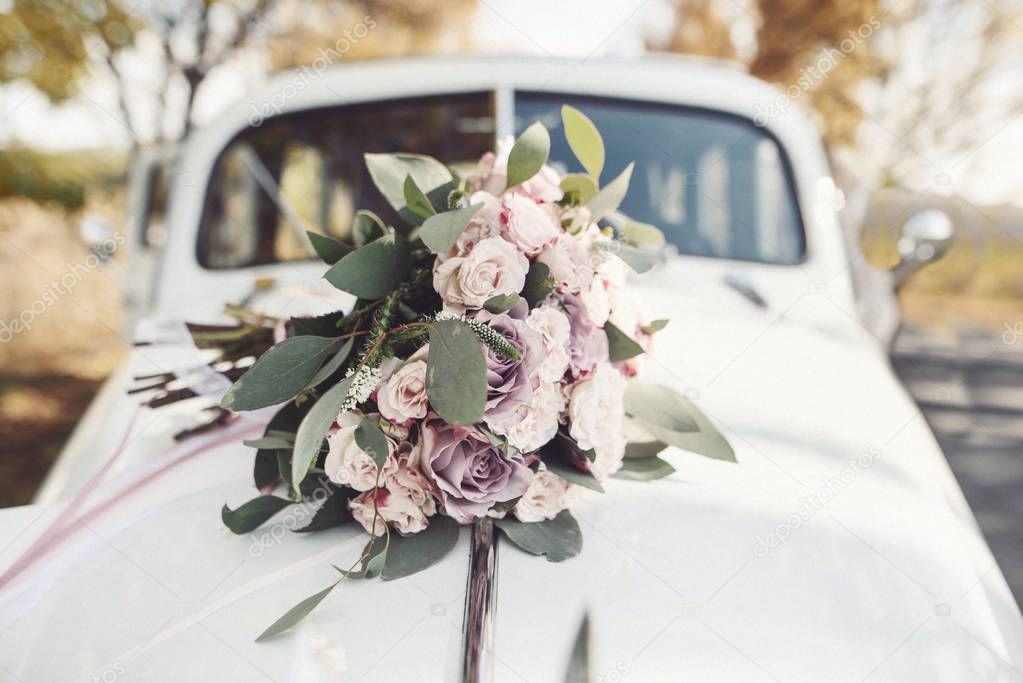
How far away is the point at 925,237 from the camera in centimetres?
215

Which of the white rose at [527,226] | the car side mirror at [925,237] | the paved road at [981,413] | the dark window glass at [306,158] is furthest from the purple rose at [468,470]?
the paved road at [981,413]

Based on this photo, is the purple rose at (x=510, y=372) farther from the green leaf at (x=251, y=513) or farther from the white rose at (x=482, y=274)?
the green leaf at (x=251, y=513)

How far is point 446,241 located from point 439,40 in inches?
274

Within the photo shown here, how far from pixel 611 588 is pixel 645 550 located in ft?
0.35

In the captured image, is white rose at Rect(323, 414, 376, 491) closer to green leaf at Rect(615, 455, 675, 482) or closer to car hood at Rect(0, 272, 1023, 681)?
car hood at Rect(0, 272, 1023, 681)

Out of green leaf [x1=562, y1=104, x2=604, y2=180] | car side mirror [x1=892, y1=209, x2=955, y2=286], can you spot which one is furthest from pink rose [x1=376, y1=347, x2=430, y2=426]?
car side mirror [x1=892, y1=209, x2=955, y2=286]

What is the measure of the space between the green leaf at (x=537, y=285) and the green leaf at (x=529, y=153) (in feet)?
0.62

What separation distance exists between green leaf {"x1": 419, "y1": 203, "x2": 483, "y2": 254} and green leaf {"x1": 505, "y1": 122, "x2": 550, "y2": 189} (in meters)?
0.19

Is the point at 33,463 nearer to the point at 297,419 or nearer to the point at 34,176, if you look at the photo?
the point at 34,176

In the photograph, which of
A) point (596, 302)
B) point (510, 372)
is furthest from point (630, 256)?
point (510, 372)

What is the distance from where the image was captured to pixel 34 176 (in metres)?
7.42

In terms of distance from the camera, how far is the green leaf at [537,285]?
1213mm

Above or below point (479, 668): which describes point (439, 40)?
above

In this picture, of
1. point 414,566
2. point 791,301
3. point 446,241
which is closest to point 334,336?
point 446,241
